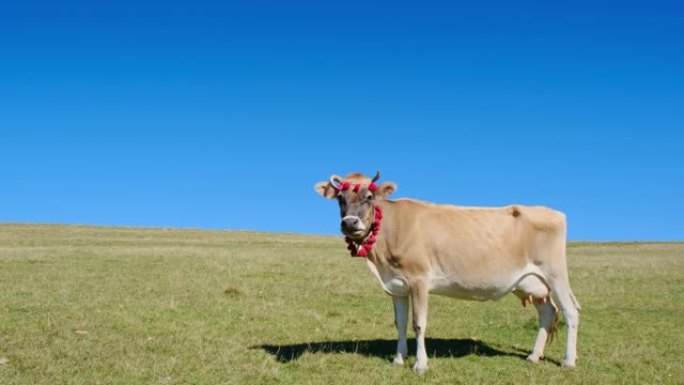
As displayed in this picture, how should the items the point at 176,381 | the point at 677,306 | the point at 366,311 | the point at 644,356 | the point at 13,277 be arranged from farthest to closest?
the point at 13,277 < the point at 677,306 < the point at 366,311 < the point at 644,356 < the point at 176,381

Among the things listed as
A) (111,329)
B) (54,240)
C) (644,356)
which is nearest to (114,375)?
(111,329)

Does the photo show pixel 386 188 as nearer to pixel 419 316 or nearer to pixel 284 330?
pixel 419 316

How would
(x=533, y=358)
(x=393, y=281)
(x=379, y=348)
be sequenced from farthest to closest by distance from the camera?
(x=379, y=348) < (x=533, y=358) < (x=393, y=281)

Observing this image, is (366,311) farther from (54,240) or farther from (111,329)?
(54,240)

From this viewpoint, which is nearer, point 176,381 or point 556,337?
point 176,381

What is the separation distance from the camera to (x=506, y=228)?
11750mm

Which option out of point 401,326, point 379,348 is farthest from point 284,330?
point 401,326

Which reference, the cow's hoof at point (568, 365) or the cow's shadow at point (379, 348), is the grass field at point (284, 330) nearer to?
the cow's shadow at point (379, 348)

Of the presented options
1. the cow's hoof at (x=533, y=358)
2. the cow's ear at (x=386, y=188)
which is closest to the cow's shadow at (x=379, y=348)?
the cow's hoof at (x=533, y=358)

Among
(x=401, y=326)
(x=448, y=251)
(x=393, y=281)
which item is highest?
(x=448, y=251)

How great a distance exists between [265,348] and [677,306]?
525 inches

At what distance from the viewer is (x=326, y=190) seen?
11391mm

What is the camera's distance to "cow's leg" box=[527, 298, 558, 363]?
40.6 ft

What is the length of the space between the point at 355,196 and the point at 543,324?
4.40 m
